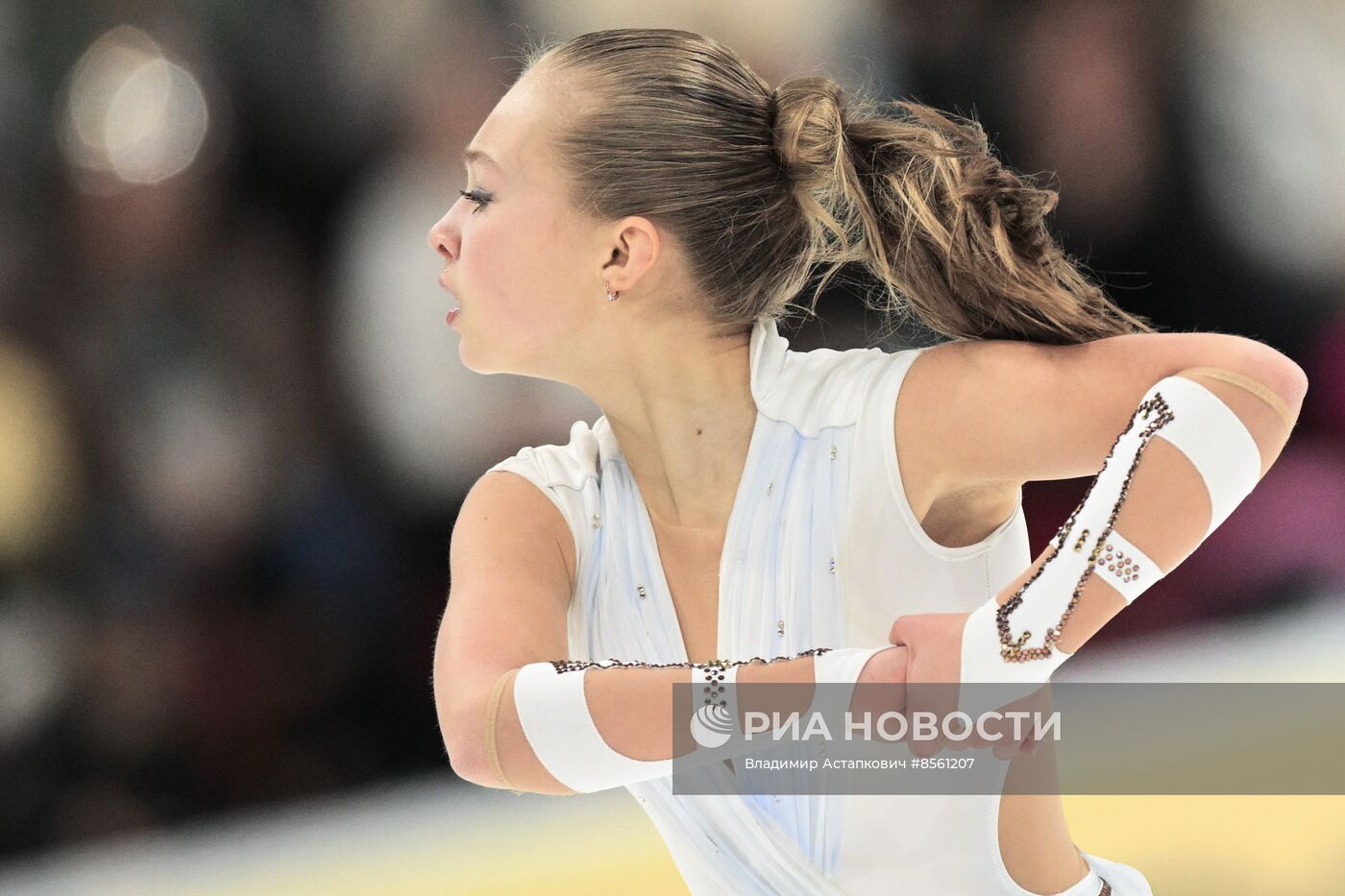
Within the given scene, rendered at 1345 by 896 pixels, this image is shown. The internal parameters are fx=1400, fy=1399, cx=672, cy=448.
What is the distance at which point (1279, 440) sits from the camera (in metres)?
1.35

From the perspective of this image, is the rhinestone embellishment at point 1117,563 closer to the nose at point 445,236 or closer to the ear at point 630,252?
the ear at point 630,252

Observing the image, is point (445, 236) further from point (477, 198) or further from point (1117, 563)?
point (1117, 563)

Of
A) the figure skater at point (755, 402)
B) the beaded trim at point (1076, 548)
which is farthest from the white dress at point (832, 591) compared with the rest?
the beaded trim at point (1076, 548)

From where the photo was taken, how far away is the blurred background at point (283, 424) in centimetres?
309

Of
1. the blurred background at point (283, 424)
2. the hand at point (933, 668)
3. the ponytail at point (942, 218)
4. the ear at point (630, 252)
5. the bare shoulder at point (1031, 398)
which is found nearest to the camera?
the hand at point (933, 668)

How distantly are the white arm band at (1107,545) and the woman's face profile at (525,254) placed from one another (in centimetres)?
61

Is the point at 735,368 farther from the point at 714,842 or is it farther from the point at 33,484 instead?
the point at 33,484

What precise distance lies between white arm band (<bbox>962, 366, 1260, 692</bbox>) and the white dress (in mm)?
278

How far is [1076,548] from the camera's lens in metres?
1.31

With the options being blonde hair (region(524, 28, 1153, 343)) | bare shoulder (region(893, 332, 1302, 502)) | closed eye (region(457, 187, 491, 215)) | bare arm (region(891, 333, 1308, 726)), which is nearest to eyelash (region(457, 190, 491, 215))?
closed eye (region(457, 187, 491, 215))

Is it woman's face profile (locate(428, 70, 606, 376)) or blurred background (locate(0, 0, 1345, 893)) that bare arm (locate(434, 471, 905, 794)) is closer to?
woman's face profile (locate(428, 70, 606, 376))

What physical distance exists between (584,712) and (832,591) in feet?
1.31

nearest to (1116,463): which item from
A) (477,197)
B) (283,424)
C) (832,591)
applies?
(832,591)

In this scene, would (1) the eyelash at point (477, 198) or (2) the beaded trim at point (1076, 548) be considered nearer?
(2) the beaded trim at point (1076, 548)
